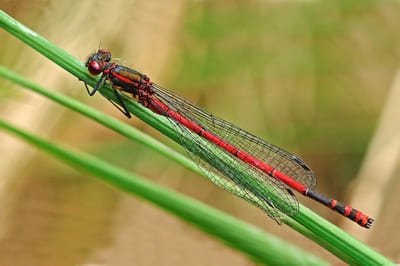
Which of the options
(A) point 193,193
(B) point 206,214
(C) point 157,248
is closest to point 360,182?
(A) point 193,193

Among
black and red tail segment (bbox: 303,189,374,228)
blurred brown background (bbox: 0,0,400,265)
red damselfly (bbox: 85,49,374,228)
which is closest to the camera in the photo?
red damselfly (bbox: 85,49,374,228)

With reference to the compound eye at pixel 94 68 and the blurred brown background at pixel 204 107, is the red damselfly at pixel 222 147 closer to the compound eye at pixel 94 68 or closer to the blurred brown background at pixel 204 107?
the compound eye at pixel 94 68

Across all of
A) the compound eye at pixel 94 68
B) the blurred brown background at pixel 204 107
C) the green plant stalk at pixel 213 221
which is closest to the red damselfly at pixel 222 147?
the compound eye at pixel 94 68

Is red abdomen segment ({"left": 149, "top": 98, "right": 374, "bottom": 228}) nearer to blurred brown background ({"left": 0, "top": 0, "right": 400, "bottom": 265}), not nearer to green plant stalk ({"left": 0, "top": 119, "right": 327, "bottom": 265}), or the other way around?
blurred brown background ({"left": 0, "top": 0, "right": 400, "bottom": 265})

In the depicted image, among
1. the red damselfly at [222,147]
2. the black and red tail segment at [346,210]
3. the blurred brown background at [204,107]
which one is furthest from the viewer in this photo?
the blurred brown background at [204,107]

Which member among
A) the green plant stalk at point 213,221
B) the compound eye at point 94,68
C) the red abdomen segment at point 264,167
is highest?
the red abdomen segment at point 264,167

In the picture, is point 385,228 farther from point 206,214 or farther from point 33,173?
point 206,214

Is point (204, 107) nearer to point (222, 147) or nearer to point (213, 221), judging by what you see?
point (222, 147)

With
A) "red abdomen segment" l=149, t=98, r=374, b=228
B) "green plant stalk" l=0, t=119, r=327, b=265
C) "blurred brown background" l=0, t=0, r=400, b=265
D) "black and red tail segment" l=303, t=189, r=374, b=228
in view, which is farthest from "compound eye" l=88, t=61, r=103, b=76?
"green plant stalk" l=0, t=119, r=327, b=265
